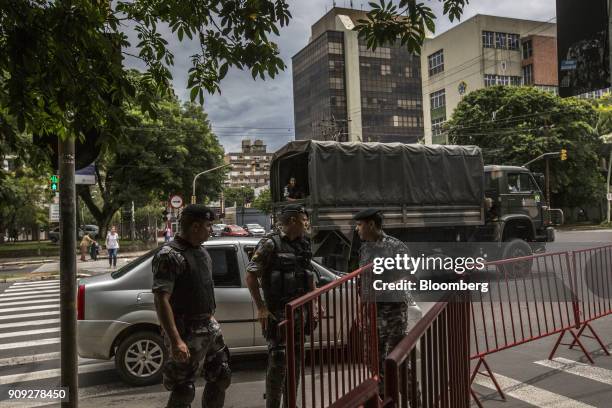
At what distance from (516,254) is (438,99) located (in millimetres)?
50079

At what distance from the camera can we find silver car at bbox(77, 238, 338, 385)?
18.6ft

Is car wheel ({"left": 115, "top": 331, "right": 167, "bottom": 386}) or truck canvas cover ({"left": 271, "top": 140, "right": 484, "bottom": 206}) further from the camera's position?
truck canvas cover ({"left": 271, "top": 140, "right": 484, "bottom": 206})

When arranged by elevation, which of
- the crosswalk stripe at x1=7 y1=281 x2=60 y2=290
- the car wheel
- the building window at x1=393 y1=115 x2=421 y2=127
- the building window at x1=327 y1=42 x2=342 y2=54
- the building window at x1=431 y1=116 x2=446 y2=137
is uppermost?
the building window at x1=327 y1=42 x2=342 y2=54

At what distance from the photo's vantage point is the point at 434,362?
98.0 inches

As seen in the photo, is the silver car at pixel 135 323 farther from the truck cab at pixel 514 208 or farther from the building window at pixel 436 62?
the building window at pixel 436 62

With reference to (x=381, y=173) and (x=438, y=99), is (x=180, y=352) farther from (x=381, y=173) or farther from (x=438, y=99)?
(x=438, y=99)

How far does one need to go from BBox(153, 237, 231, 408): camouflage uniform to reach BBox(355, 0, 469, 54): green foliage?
2119 mm

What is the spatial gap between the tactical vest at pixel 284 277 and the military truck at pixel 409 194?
21.0ft

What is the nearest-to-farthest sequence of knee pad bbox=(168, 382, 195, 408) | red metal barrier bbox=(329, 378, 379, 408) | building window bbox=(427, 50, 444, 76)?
1. red metal barrier bbox=(329, 378, 379, 408)
2. knee pad bbox=(168, 382, 195, 408)
3. building window bbox=(427, 50, 444, 76)

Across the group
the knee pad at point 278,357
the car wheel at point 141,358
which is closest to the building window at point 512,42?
the car wheel at point 141,358

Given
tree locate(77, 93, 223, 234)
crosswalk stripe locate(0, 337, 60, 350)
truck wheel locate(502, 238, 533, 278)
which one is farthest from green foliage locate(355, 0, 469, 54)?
tree locate(77, 93, 223, 234)

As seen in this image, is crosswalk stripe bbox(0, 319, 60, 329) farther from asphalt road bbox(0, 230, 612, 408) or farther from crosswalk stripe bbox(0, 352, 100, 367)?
crosswalk stripe bbox(0, 352, 100, 367)

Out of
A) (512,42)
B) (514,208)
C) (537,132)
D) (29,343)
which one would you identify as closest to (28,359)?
(29,343)

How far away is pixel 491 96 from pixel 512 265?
39299 mm
